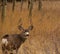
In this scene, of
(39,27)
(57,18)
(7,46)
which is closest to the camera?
(7,46)

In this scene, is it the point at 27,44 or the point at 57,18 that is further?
the point at 57,18

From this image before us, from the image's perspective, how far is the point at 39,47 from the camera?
29.1 feet

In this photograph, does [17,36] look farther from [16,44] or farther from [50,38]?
[50,38]

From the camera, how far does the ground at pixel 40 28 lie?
8803 mm

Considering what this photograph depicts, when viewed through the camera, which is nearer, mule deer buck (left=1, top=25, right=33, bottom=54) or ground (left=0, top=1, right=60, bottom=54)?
mule deer buck (left=1, top=25, right=33, bottom=54)

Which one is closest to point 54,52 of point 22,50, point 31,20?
point 22,50

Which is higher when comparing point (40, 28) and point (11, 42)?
point (11, 42)

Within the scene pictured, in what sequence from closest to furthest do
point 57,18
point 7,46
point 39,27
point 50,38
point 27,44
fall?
point 7,46 < point 27,44 < point 50,38 < point 39,27 < point 57,18

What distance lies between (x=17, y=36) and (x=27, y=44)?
101cm

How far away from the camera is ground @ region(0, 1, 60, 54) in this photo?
347 inches

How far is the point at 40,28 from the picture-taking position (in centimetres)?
1030

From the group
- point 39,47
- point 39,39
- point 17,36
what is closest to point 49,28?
point 39,39

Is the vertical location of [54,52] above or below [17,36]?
below

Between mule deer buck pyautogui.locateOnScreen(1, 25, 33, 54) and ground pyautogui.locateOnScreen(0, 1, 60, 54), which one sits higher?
mule deer buck pyautogui.locateOnScreen(1, 25, 33, 54)
